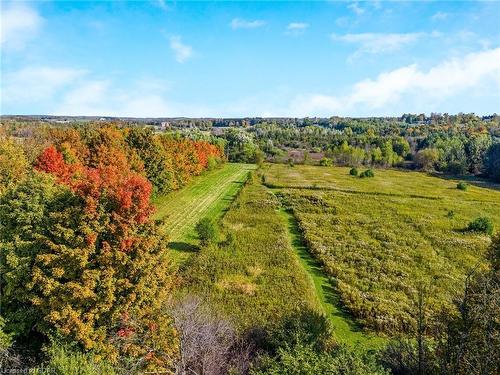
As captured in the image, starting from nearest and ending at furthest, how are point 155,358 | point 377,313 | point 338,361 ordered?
1. point 338,361
2. point 155,358
3. point 377,313

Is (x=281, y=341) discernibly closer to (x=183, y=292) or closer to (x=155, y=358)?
(x=155, y=358)

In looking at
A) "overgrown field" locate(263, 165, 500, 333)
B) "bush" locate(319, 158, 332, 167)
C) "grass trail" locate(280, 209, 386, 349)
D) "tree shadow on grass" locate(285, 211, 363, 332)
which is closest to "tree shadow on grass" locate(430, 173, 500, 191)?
"overgrown field" locate(263, 165, 500, 333)

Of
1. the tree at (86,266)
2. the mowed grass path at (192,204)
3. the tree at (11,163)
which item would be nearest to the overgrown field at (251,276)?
the mowed grass path at (192,204)

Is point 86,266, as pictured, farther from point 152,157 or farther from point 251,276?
point 152,157

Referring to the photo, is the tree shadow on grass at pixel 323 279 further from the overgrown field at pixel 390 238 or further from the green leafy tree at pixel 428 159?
the green leafy tree at pixel 428 159

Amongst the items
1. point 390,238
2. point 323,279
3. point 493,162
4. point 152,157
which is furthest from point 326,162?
point 323,279

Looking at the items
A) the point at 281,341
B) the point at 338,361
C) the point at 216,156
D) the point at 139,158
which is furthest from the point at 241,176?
the point at 338,361
